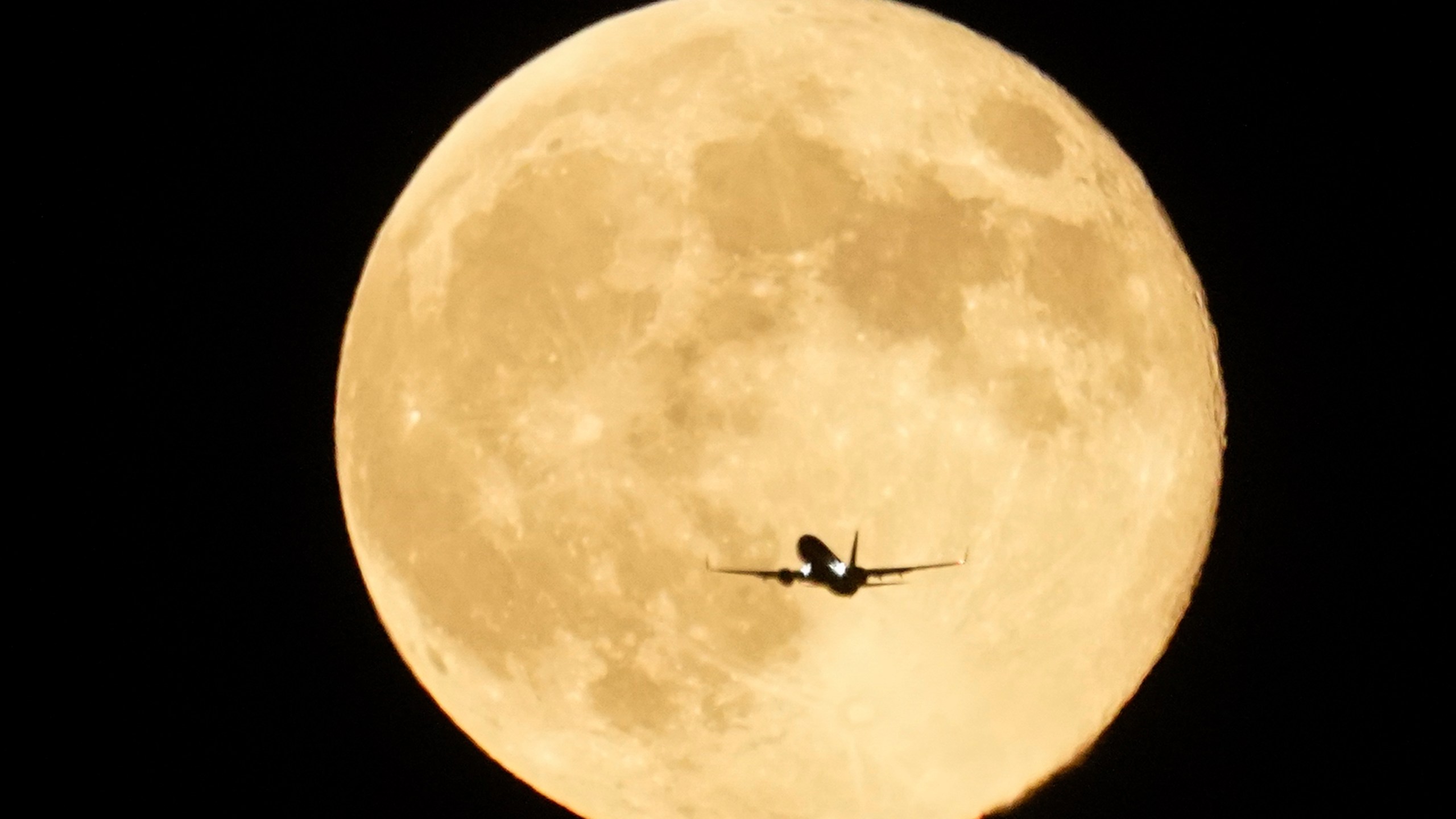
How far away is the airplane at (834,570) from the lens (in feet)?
14.6

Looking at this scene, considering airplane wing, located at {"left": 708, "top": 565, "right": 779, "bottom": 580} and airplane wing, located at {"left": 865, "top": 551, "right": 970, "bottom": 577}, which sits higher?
airplane wing, located at {"left": 865, "top": 551, "right": 970, "bottom": 577}

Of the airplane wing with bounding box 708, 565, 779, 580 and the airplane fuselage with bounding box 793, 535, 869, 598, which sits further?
the airplane wing with bounding box 708, 565, 779, 580

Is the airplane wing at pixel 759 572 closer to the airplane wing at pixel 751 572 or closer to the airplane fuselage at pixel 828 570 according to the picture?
the airplane wing at pixel 751 572

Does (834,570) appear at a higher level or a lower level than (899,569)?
lower

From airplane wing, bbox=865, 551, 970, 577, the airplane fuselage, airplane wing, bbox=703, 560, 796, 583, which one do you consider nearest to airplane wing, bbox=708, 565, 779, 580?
airplane wing, bbox=703, 560, 796, 583

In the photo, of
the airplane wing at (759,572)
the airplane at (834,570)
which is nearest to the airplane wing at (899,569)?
the airplane at (834,570)

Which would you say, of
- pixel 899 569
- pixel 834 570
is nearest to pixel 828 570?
pixel 834 570

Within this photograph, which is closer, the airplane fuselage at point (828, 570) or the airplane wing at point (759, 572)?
the airplane fuselage at point (828, 570)

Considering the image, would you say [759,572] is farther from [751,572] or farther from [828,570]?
[828,570]

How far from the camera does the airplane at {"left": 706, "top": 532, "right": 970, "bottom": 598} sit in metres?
4.46

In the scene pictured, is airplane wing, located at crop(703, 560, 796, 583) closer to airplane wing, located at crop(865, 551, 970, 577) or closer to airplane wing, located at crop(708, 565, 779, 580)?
airplane wing, located at crop(708, 565, 779, 580)

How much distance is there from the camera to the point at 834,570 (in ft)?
14.6

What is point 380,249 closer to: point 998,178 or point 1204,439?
point 998,178

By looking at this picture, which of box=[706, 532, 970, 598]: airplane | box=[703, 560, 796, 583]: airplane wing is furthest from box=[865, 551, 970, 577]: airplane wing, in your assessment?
box=[703, 560, 796, 583]: airplane wing
